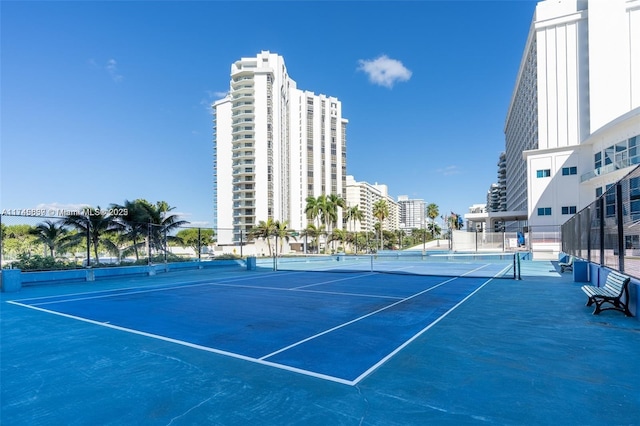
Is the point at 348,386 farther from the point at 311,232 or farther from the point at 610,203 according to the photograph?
the point at 311,232

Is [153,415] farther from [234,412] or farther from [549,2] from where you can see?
[549,2]

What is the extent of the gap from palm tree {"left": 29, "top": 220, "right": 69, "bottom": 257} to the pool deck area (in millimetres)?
13311

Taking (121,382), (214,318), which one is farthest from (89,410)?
(214,318)

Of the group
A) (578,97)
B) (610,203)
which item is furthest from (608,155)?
(610,203)

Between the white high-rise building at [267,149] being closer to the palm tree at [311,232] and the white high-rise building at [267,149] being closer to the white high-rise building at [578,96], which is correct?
the palm tree at [311,232]

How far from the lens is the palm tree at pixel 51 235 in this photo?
60.6ft

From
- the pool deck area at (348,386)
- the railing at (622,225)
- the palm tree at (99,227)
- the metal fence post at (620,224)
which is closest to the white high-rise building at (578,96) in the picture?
the railing at (622,225)

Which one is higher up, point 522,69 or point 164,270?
point 522,69

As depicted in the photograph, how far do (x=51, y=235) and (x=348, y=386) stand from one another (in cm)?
2093

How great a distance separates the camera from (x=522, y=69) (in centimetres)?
Answer: 7356

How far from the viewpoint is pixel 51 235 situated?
765 inches

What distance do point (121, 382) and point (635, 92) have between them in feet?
212

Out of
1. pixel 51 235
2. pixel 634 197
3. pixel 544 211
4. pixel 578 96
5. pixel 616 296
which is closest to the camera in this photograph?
pixel 634 197

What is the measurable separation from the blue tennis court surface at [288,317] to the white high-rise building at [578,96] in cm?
4193
